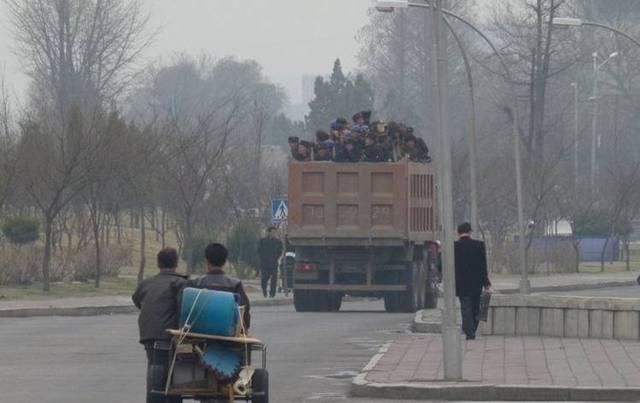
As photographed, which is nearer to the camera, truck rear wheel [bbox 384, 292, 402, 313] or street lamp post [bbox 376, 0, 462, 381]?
street lamp post [bbox 376, 0, 462, 381]

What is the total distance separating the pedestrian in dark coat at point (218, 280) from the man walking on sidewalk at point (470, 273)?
33.7 ft

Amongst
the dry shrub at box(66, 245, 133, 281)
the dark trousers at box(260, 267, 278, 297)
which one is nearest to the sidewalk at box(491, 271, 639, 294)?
the dark trousers at box(260, 267, 278, 297)

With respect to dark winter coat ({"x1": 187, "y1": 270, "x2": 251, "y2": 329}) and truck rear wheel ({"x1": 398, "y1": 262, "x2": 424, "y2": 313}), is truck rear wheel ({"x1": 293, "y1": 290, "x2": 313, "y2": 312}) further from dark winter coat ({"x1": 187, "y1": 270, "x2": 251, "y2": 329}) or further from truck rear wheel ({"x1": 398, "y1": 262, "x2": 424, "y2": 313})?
dark winter coat ({"x1": 187, "y1": 270, "x2": 251, "y2": 329})

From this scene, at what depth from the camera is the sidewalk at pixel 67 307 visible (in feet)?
110

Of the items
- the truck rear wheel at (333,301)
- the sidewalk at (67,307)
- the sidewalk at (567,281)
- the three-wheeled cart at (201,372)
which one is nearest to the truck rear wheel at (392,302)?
the truck rear wheel at (333,301)

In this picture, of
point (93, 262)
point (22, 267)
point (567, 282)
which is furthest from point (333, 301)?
point (567, 282)

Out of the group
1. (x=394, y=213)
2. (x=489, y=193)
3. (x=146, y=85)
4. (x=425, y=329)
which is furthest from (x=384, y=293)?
(x=146, y=85)

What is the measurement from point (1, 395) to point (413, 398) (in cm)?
413

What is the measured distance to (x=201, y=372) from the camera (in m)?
12.9

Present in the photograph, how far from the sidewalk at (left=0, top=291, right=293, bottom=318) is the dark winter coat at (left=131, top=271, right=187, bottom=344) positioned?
789 inches

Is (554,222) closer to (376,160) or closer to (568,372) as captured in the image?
(376,160)

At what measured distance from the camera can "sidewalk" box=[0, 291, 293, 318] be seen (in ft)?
110

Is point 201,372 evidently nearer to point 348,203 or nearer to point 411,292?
point 348,203

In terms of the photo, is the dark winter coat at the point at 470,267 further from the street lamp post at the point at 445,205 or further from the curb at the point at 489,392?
the curb at the point at 489,392
